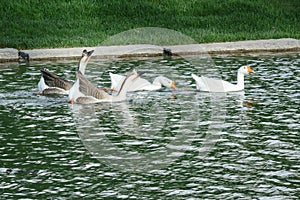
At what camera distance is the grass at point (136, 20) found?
2342 centimetres

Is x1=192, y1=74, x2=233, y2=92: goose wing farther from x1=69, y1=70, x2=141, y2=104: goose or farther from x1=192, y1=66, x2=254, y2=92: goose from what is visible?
x1=69, y1=70, x2=141, y2=104: goose

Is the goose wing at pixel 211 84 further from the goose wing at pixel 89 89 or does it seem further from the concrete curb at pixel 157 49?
the concrete curb at pixel 157 49

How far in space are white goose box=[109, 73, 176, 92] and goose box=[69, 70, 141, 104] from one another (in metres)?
0.83

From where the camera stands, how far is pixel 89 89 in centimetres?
1555

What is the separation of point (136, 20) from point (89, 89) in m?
10.1

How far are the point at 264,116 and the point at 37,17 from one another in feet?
41.0

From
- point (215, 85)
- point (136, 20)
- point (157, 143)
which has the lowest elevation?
point (157, 143)

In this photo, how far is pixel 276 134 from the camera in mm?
12797

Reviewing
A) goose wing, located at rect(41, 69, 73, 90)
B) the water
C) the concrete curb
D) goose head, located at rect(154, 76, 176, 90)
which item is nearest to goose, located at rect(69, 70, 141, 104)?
the water

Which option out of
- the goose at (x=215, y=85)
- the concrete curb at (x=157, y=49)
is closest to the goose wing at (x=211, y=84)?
the goose at (x=215, y=85)

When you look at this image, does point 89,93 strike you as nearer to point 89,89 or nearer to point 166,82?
point 89,89

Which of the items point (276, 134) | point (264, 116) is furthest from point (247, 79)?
point (276, 134)

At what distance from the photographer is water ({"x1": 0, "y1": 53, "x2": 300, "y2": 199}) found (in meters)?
10.1

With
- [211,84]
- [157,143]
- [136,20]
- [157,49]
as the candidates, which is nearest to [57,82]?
[211,84]
